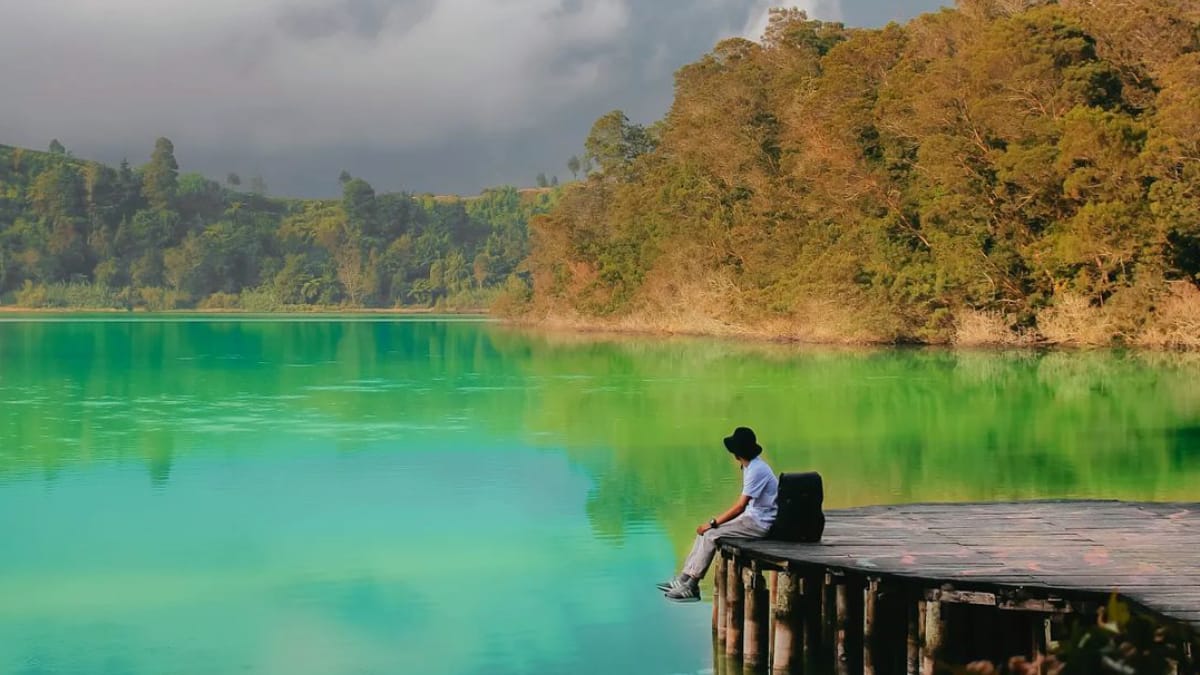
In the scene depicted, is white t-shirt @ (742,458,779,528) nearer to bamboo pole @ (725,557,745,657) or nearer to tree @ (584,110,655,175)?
bamboo pole @ (725,557,745,657)

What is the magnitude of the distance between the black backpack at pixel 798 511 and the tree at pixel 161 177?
484 feet

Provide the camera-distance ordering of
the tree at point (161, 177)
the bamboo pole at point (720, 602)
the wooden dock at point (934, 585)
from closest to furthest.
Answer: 1. the wooden dock at point (934, 585)
2. the bamboo pole at point (720, 602)
3. the tree at point (161, 177)

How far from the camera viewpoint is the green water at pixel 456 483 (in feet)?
35.9

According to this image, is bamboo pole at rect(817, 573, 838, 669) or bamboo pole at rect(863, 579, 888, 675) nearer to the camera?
bamboo pole at rect(863, 579, 888, 675)

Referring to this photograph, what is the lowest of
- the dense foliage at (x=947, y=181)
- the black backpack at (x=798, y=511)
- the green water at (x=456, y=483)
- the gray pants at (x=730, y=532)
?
the green water at (x=456, y=483)

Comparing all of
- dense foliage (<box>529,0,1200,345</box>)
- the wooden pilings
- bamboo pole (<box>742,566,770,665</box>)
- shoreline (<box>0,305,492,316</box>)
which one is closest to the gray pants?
the wooden pilings

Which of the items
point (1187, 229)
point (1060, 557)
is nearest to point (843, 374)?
point (1187, 229)

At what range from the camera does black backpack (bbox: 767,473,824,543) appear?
9555 millimetres

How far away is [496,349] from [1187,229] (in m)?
26.5

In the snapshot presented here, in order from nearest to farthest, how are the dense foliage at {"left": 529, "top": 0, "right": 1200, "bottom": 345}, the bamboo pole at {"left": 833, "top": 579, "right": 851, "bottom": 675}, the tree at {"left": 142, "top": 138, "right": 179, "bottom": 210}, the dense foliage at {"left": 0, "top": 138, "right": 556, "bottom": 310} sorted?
1. the bamboo pole at {"left": 833, "top": 579, "right": 851, "bottom": 675}
2. the dense foliage at {"left": 529, "top": 0, "right": 1200, "bottom": 345}
3. the dense foliage at {"left": 0, "top": 138, "right": 556, "bottom": 310}
4. the tree at {"left": 142, "top": 138, "right": 179, "bottom": 210}

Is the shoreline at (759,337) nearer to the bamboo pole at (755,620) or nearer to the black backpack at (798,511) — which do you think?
the black backpack at (798,511)

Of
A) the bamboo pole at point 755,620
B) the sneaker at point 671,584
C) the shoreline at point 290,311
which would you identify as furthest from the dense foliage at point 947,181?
the shoreline at point 290,311

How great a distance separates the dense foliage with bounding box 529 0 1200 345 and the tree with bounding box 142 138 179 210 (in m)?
97.5

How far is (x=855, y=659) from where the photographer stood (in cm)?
908
